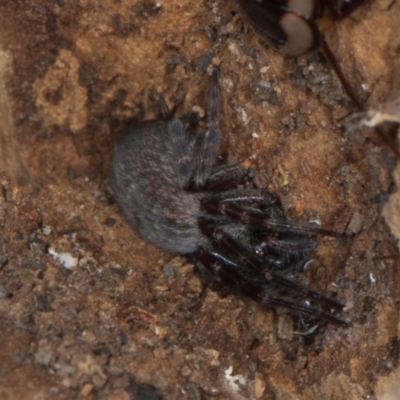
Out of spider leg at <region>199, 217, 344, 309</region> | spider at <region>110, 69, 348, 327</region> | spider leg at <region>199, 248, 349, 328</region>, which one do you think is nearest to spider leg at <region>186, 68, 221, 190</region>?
spider at <region>110, 69, 348, 327</region>

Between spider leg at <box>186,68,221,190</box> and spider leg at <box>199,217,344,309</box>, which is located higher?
spider leg at <box>186,68,221,190</box>

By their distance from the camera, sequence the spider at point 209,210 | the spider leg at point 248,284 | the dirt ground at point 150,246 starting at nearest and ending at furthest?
Result: 1. the dirt ground at point 150,246
2. the spider leg at point 248,284
3. the spider at point 209,210

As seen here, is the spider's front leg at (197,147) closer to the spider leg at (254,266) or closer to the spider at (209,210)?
the spider at (209,210)

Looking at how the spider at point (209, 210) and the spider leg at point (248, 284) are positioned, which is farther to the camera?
the spider at point (209, 210)

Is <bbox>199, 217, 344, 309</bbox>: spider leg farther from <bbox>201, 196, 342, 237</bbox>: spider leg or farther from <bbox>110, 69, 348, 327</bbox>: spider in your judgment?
<bbox>201, 196, 342, 237</bbox>: spider leg

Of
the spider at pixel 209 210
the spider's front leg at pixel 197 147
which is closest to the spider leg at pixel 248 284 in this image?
the spider at pixel 209 210

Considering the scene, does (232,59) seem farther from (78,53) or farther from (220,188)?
(78,53)
